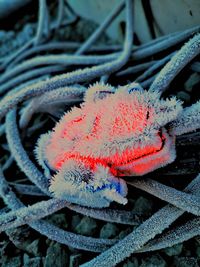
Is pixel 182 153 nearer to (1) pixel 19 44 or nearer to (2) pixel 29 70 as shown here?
(2) pixel 29 70

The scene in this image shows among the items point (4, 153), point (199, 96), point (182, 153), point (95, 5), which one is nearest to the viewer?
point (182, 153)

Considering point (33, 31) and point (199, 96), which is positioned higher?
point (33, 31)

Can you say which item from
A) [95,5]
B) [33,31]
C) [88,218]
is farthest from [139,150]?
[33,31]

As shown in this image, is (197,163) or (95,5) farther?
(95,5)

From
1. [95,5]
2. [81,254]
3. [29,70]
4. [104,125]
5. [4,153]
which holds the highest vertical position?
[95,5]

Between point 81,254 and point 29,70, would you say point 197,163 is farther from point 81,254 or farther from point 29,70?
point 29,70

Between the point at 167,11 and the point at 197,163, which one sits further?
the point at 167,11

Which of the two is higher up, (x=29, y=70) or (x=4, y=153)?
(x=29, y=70)

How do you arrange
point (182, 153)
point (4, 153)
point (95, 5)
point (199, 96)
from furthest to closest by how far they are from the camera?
point (95, 5), point (4, 153), point (199, 96), point (182, 153)

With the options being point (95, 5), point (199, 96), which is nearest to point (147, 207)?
point (199, 96)
